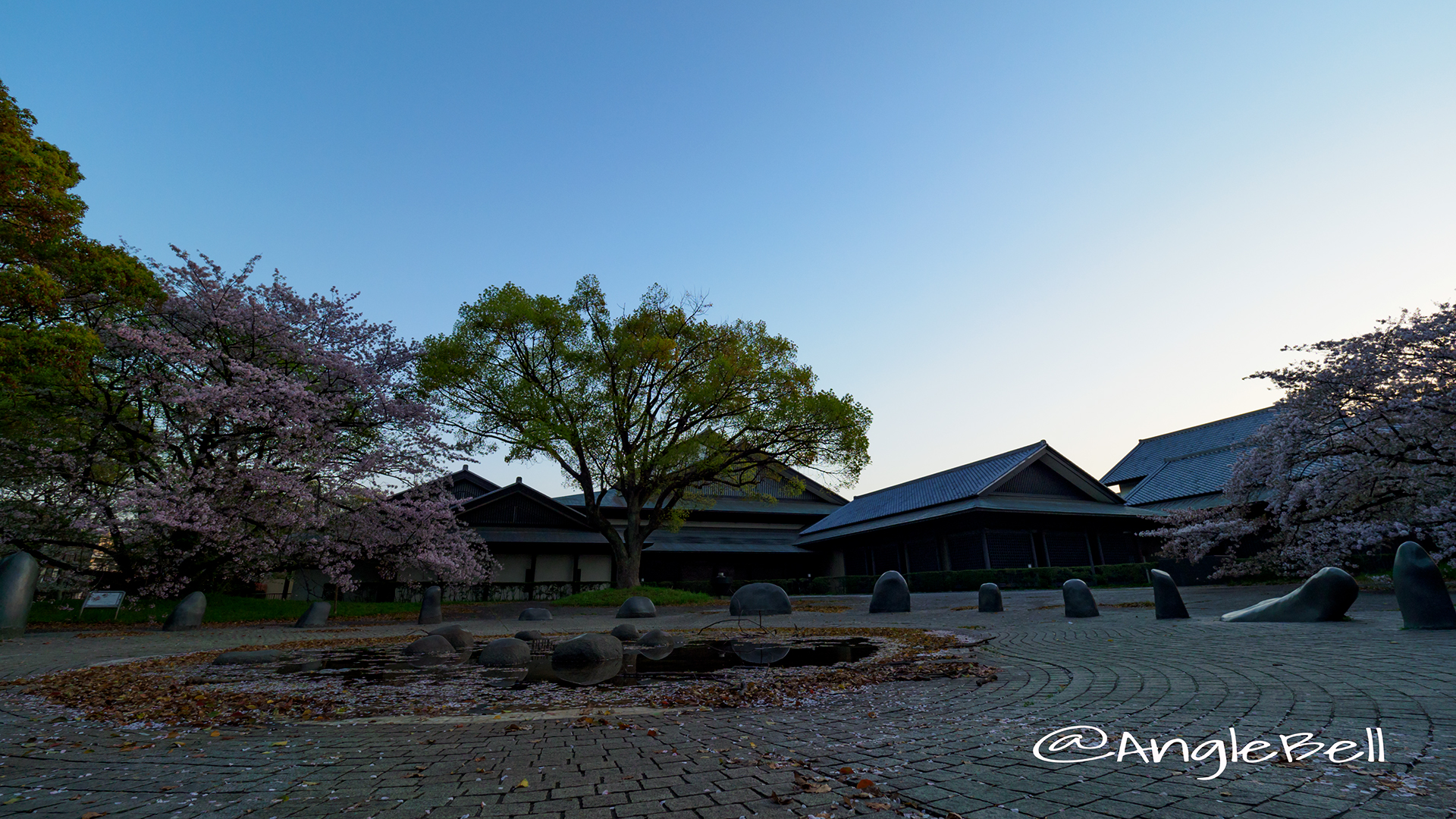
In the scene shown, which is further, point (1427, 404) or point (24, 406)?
point (24, 406)

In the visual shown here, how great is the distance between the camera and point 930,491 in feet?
116

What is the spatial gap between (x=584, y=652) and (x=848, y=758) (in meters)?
5.03

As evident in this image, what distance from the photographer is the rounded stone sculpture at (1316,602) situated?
9.00 m

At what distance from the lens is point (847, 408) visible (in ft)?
81.5

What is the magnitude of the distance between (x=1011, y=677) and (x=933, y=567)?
2723 centimetres

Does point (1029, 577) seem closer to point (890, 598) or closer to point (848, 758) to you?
point (890, 598)

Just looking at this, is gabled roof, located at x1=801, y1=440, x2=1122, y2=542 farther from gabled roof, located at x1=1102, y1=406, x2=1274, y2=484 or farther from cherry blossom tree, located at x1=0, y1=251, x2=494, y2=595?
cherry blossom tree, located at x1=0, y1=251, x2=494, y2=595

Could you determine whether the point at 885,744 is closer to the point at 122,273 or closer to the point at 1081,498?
the point at 122,273

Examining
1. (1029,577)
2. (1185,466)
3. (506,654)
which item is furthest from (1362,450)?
(1185,466)

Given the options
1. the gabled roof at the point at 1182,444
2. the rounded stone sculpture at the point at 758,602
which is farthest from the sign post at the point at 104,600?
the gabled roof at the point at 1182,444

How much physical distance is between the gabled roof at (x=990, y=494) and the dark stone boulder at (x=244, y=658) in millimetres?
26073

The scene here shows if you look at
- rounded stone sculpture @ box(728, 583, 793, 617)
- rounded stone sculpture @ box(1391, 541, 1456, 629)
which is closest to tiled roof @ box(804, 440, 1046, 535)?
rounded stone sculpture @ box(728, 583, 793, 617)

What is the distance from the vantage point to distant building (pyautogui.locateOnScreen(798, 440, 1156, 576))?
97.5ft

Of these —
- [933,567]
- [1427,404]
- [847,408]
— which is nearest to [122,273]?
Result: [847,408]
